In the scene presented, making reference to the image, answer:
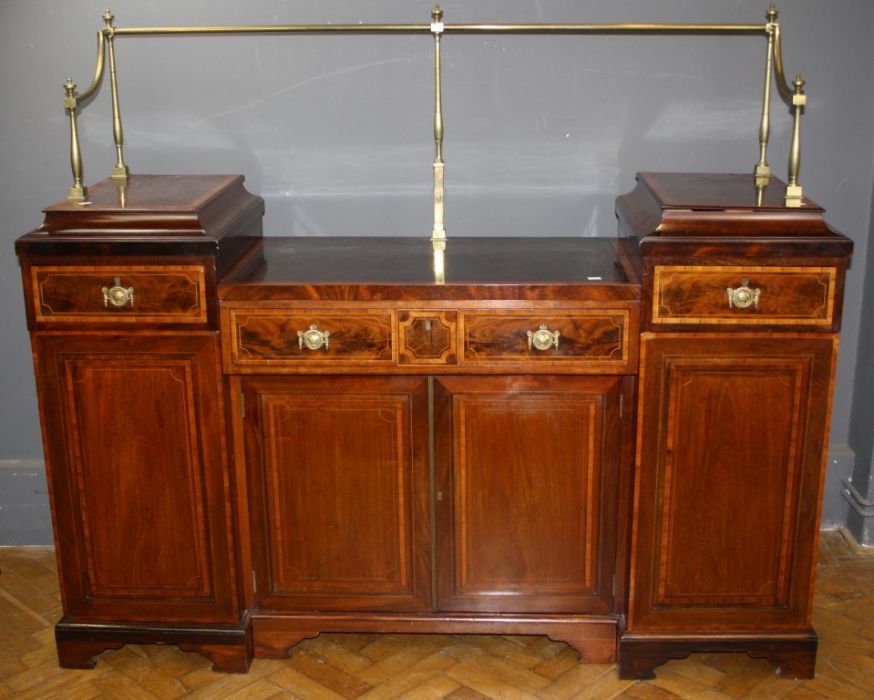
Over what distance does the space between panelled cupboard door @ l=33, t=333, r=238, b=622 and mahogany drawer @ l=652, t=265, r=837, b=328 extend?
0.91 metres

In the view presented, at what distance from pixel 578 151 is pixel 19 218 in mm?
1418

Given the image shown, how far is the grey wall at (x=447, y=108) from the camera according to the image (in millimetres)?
2523

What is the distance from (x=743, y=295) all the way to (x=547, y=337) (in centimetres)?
39

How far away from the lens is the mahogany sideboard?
6.93 feet

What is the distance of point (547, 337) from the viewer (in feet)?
6.97

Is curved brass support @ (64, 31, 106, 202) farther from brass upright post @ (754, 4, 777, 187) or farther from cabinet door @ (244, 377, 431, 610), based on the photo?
brass upright post @ (754, 4, 777, 187)

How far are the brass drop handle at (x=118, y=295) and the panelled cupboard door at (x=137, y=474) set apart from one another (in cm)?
7

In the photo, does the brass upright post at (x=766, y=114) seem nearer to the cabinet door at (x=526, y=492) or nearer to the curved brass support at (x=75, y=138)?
the cabinet door at (x=526, y=492)

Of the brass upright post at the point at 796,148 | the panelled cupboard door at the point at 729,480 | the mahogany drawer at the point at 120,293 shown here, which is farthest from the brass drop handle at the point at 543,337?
the mahogany drawer at the point at 120,293

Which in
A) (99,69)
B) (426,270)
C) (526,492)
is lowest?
(526,492)

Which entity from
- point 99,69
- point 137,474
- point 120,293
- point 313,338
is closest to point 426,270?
point 313,338

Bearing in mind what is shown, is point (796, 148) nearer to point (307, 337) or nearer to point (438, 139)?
point (438, 139)

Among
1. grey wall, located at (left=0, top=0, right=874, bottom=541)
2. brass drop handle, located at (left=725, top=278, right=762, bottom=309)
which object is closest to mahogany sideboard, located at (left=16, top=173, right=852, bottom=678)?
brass drop handle, located at (left=725, top=278, right=762, bottom=309)

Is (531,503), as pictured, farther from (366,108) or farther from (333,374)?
(366,108)
